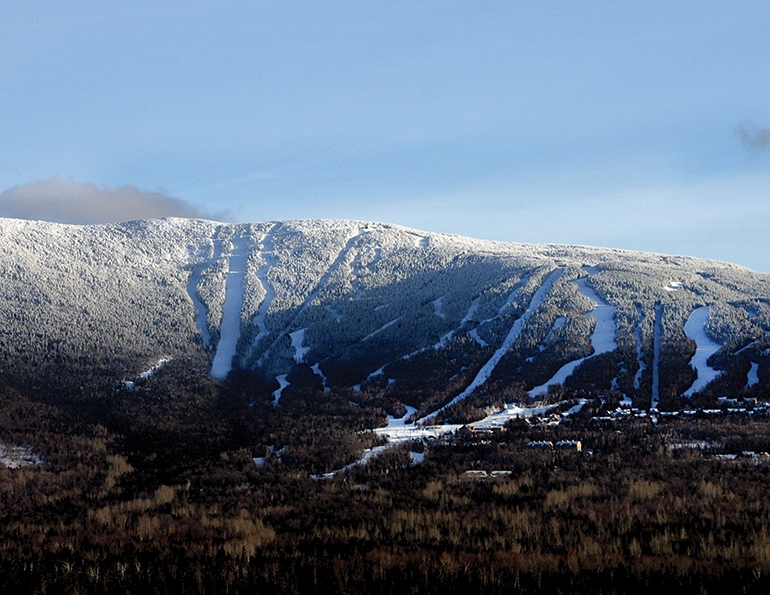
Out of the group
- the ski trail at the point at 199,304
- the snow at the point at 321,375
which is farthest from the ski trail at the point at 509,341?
the ski trail at the point at 199,304

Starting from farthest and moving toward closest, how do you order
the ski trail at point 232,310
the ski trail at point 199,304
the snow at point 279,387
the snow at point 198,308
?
1. the ski trail at point 199,304
2. the snow at point 198,308
3. the ski trail at point 232,310
4. the snow at point 279,387

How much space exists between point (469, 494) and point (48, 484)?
100 feet

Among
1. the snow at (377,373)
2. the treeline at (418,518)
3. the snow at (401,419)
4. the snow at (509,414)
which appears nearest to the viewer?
the treeline at (418,518)

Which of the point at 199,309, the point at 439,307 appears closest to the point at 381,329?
the point at 439,307

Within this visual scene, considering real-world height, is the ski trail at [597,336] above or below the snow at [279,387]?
above

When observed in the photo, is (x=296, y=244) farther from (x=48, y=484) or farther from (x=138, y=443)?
(x=48, y=484)

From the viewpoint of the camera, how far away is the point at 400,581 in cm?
2178

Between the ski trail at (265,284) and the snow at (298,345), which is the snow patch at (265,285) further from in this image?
the snow at (298,345)

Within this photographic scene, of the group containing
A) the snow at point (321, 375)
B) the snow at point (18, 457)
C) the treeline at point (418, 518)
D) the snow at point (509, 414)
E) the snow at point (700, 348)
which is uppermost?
the snow at point (700, 348)

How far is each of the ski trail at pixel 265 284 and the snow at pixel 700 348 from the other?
62238 mm

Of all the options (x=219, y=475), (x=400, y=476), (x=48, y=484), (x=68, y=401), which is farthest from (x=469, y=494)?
(x=68, y=401)

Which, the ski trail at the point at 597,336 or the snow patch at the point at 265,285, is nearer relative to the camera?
the ski trail at the point at 597,336

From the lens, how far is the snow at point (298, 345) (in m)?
105

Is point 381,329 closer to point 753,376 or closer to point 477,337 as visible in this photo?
point 477,337
